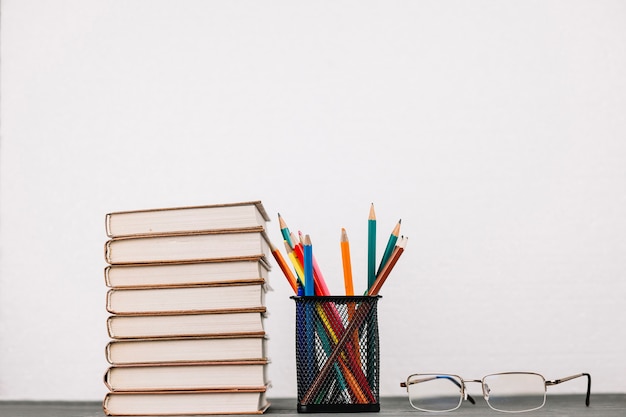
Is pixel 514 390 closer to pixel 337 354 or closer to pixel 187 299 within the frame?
pixel 337 354

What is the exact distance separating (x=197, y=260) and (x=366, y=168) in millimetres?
461

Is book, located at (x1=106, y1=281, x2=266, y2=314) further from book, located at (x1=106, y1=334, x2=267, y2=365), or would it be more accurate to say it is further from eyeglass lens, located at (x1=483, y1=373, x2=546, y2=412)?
eyeglass lens, located at (x1=483, y1=373, x2=546, y2=412)

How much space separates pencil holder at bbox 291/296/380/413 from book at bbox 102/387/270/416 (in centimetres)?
8

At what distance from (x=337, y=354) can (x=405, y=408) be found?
0.18 metres

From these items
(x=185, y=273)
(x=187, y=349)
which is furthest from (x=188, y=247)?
(x=187, y=349)

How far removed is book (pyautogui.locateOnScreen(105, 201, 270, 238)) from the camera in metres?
Result: 1.00

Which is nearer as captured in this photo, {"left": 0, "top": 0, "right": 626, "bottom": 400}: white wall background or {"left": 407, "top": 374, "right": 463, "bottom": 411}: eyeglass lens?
{"left": 407, "top": 374, "right": 463, "bottom": 411}: eyeglass lens

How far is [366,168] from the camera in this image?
1341mm

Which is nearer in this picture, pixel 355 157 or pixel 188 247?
pixel 188 247

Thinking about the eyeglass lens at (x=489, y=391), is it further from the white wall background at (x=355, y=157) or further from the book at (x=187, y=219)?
the book at (x=187, y=219)

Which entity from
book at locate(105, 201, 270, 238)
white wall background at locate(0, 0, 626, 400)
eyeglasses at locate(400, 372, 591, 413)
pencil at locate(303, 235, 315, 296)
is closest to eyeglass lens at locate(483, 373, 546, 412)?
eyeglasses at locate(400, 372, 591, 413)

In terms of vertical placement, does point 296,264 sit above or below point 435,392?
above

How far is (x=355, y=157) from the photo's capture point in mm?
1347

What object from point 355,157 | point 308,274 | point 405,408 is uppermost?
Result: point 355,157
